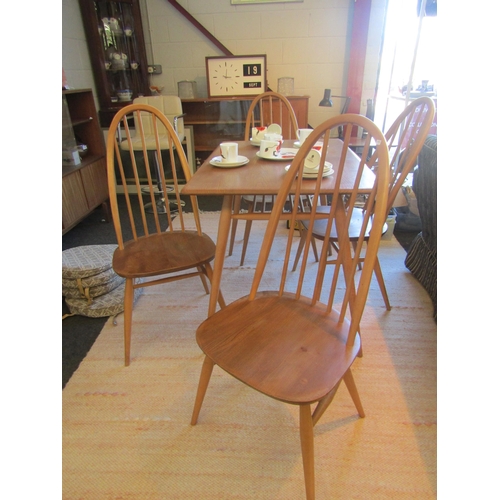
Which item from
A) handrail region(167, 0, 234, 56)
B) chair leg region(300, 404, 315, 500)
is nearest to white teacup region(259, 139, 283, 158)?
chair leg region(300, 404, 315, 500)

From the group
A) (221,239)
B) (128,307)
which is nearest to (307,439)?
(221,239)

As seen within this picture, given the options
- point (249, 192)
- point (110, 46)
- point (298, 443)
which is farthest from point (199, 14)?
point (298, 443)

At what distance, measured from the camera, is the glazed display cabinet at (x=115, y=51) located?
3.09 metres

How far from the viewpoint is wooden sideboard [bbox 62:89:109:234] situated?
7.79 ft

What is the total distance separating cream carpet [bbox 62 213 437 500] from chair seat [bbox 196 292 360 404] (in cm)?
45

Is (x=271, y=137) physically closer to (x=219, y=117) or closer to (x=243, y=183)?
(x=243, y=183)

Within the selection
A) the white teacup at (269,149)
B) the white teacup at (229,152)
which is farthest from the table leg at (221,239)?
the white teacup at (269,149)

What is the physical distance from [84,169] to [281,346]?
7.86 ft

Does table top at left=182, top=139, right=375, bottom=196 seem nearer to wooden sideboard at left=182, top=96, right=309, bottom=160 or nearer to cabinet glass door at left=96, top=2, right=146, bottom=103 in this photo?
wooden sideboard at left=182, top=96, right=309, bottom=160

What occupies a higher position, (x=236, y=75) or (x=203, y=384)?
(x=236, y=75)

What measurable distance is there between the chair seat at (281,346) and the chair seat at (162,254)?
36 centimetres

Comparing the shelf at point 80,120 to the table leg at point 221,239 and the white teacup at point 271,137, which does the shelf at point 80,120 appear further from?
the table leg at point 221,239

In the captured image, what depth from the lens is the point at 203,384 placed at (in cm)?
106
